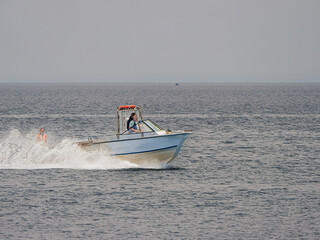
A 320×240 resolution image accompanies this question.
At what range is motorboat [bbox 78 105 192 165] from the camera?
28.5 m

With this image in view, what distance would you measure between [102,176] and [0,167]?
712 cm

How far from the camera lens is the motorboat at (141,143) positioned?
93.4 feet

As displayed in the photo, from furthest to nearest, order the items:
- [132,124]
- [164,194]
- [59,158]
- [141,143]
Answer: [59,158]
[132,124]
[141,143]
[164,194]

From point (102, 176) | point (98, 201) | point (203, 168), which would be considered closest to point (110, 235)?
point (98, 201)

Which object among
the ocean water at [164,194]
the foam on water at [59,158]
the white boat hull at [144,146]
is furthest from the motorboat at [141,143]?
the ocean water at [164,194]

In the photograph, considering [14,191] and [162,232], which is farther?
[14,191]

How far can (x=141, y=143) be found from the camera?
28516 mm

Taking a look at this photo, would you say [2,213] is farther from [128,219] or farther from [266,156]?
[266,156]

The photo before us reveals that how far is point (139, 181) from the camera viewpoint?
2705 centimetres

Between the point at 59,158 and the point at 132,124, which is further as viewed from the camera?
the point at 59,158

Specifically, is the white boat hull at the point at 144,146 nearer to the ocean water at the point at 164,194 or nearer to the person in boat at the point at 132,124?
the person in boat at the point at 132,124

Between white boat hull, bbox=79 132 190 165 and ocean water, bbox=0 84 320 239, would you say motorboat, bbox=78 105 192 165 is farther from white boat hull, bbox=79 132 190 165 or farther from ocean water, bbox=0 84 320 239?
ocean water, bbox=0 84 320 239

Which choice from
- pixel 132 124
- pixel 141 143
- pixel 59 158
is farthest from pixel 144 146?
pixel 59 158

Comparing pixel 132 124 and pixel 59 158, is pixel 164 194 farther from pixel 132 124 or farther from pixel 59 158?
pixel 59 158
